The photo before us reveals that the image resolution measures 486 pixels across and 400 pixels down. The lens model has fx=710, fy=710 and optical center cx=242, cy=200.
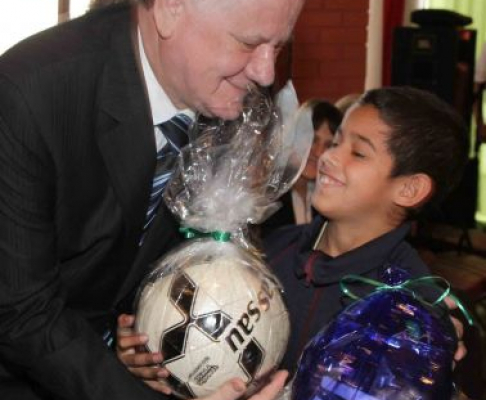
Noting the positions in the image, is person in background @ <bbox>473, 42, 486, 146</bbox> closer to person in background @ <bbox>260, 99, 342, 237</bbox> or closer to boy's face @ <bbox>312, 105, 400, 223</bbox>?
person in background @ <bbox>260, 99, 342, 237</bbox>

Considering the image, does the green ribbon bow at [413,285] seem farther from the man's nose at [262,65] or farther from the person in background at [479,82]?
the person in background at [479,82]

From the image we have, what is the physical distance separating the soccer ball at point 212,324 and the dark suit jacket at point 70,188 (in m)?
0.14

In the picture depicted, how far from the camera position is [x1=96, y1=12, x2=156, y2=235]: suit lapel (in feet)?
4.45

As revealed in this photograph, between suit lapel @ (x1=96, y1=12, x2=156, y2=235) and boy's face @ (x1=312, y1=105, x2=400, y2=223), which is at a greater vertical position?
suit lapel @ (x1=96, y1=12, x2=156, y2=235)

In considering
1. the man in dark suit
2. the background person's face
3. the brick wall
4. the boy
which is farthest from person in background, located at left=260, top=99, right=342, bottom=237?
the brick wall

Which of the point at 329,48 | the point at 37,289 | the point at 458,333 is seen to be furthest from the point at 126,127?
the point at 329,48

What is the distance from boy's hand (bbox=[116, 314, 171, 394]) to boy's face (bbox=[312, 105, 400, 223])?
1.95ft

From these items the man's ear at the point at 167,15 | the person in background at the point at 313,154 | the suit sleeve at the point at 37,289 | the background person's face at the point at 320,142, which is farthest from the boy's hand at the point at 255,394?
the background person's face at the point at 320,142

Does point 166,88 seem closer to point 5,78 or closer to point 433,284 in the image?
point 5,78

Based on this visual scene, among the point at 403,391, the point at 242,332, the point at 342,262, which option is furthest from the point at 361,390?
the point at 342,262

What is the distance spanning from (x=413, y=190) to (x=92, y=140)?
849mm

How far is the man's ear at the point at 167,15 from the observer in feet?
4.38

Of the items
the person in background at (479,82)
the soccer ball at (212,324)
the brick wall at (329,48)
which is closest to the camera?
the soccer ball at (212,324)

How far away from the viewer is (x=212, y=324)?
1208 millimetres
